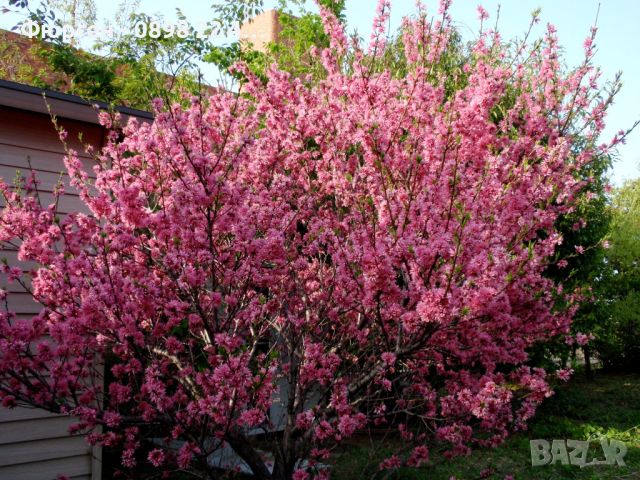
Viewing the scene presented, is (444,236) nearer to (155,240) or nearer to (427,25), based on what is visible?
→ (155,240)

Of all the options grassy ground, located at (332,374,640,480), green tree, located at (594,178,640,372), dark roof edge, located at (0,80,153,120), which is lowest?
grassy ground, located at (332,374,640,480)

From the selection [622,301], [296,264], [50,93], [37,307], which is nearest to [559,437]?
[296,264]

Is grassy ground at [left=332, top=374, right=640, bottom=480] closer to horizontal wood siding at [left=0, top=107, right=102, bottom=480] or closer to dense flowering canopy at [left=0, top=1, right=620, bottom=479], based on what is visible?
dense flowering canopy at [left=0, top=1, right=620, bottom=479]

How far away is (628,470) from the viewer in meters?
6.60

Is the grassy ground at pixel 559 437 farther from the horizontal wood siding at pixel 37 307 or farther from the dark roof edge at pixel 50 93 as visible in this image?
the dark roof edge at pixel 50 93

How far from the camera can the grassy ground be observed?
6.45 meters

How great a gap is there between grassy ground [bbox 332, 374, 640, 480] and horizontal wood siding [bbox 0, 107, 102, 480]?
2.54 m

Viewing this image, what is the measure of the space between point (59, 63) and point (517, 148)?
9.36 meters

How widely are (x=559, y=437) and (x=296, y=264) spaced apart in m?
6.41

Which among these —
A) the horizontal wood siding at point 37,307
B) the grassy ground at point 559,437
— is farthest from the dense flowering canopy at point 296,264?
the grassy ground at point 559,437

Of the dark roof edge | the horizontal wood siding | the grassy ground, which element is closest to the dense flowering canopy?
the horizontal wood siding

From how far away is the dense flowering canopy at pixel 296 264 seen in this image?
3.58m

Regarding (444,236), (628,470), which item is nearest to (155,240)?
(444,236)

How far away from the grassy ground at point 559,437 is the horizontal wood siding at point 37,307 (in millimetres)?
2537
